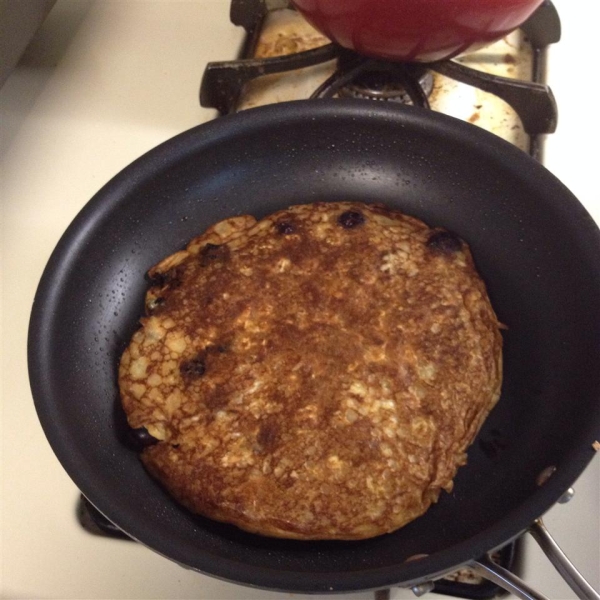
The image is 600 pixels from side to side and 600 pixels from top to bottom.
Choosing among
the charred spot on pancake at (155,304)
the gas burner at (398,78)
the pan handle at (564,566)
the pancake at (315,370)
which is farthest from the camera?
the gas burner at (398,78)

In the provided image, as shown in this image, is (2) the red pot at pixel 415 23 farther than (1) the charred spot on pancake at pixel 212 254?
No

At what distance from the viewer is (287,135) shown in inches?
40.9

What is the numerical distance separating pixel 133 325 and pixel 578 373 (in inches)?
26.3

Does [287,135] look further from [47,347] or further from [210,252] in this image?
[47,347]

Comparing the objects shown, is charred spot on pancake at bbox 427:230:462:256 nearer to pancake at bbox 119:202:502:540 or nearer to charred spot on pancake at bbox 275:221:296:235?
pancake at bbox 119:202:502:540

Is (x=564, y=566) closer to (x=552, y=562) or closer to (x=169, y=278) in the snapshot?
(x=552, y=562)

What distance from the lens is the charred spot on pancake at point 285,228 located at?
3.31 feet

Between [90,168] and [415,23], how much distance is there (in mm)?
673

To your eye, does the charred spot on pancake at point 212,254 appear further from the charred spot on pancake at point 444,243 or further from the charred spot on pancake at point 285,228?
the charred spot on pancake at point 444,243

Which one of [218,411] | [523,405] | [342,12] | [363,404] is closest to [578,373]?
[523,405]

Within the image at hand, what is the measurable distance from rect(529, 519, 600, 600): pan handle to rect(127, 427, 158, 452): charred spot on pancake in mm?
508

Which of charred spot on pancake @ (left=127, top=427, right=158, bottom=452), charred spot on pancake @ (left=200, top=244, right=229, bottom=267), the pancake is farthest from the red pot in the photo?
charred spot on pancake @ (left=127, top=427, right=158, bottom=452)

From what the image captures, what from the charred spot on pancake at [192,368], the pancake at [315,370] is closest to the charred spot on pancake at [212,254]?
the pancake at [315,370]

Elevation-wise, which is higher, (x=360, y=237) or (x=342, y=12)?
(x=342, y=12)
